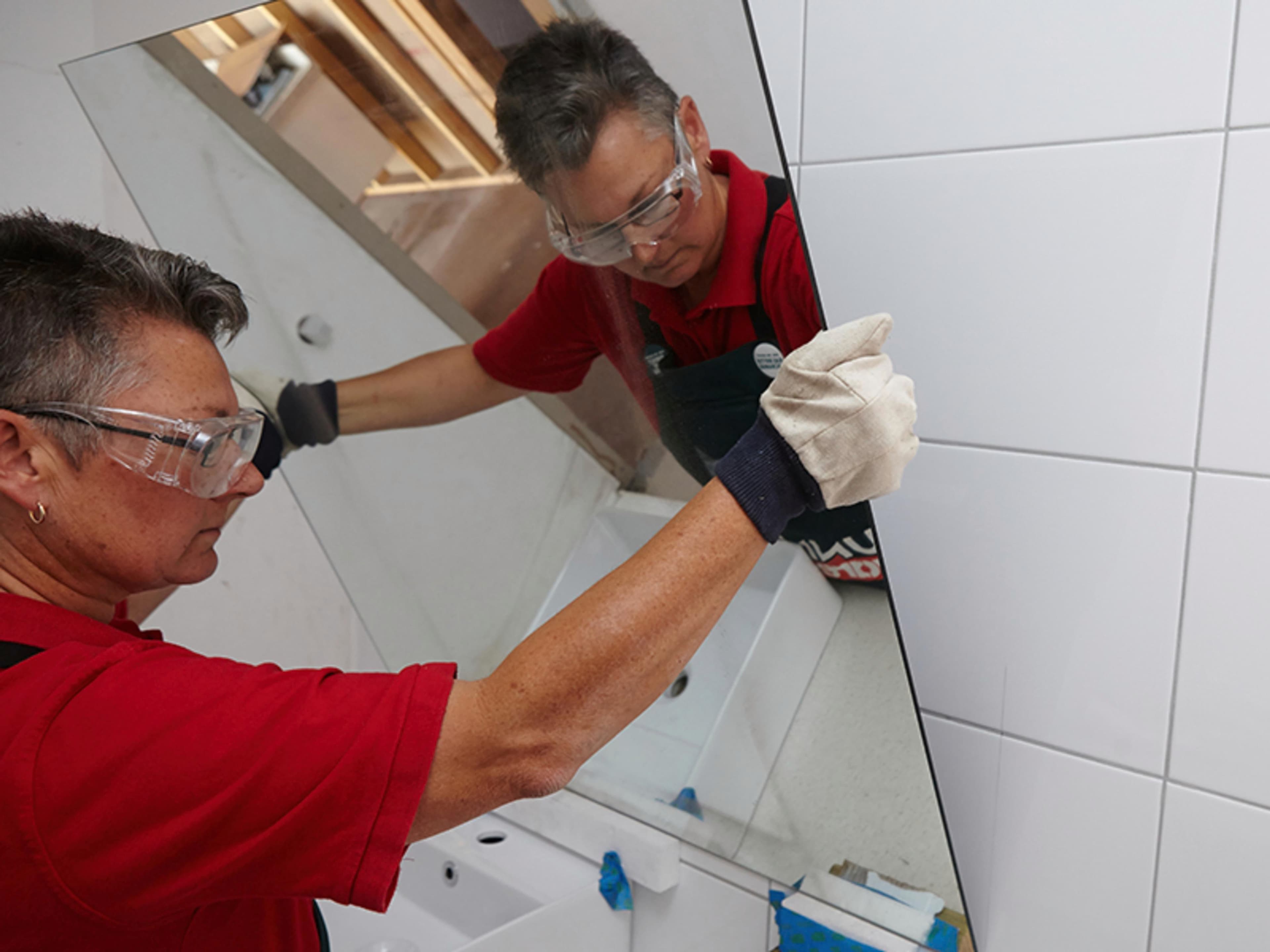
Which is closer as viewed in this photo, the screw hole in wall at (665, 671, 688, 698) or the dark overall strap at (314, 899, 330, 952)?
the dark overall strap at (314, 899, 330, 952)

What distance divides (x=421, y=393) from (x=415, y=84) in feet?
1.26

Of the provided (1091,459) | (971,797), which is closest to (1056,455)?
(1091,459)

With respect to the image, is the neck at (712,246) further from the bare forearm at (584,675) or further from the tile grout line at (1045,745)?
the tile grout line at (1045,745)

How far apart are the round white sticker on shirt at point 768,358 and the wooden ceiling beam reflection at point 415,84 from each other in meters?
0.29

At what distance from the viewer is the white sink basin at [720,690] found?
3.18 ft

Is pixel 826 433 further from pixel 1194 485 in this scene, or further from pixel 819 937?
pixel 819 937

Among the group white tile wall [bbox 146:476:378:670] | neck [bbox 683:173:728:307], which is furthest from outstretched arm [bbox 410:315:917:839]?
white tile wall [bbox 146:476:378:670]

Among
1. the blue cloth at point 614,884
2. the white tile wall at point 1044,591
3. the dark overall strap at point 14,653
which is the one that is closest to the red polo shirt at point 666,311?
the white tile wall at point 1044,591

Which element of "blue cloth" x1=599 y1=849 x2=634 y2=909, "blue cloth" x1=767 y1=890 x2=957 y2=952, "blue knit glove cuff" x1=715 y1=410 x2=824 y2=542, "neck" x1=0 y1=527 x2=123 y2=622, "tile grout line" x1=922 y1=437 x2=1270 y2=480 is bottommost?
"neck" x1=0 y1=527 x2=123 y2=622

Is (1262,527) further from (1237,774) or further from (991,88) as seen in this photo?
(991,88)

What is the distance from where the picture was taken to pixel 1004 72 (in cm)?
98

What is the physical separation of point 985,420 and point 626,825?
773 millimetres

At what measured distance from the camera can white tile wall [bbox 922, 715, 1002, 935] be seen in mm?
1150

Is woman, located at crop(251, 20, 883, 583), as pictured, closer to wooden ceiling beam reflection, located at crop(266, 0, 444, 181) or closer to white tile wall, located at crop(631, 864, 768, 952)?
wooden ceiling beam reflection, located at crop(266, 0, 444, 181)
